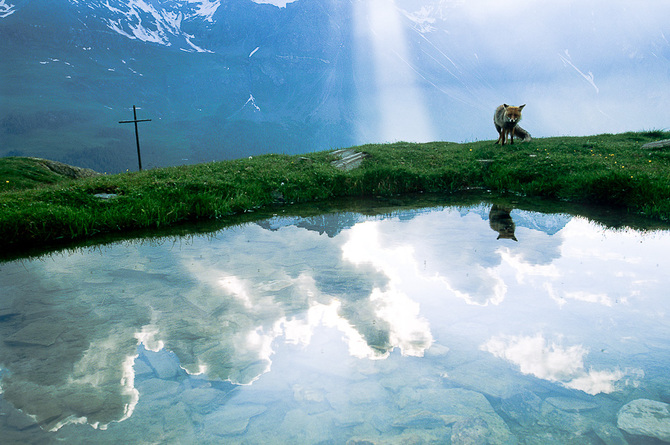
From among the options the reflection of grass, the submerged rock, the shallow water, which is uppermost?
the reflection of grass

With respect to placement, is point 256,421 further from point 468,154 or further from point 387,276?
point 468,154

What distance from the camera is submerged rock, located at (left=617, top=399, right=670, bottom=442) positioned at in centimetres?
272

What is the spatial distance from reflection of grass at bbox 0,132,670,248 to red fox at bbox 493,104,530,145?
98cm

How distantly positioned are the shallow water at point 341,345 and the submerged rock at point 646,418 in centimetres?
2

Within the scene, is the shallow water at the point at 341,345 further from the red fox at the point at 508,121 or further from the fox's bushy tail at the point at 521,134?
the fox's bushy tail at the point at 521,134

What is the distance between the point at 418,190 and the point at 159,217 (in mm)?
8304

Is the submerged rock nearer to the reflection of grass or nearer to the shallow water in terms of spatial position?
the shallow water

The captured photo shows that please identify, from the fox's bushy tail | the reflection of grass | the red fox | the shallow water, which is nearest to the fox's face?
the red fox

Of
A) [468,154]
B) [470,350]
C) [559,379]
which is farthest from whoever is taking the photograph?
[468,154]

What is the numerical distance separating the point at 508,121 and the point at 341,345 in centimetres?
1509

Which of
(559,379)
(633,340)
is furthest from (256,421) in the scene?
(633,340)

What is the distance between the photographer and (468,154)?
16.4 m

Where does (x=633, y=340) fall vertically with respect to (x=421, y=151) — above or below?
below

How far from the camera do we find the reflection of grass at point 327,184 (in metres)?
9.07
